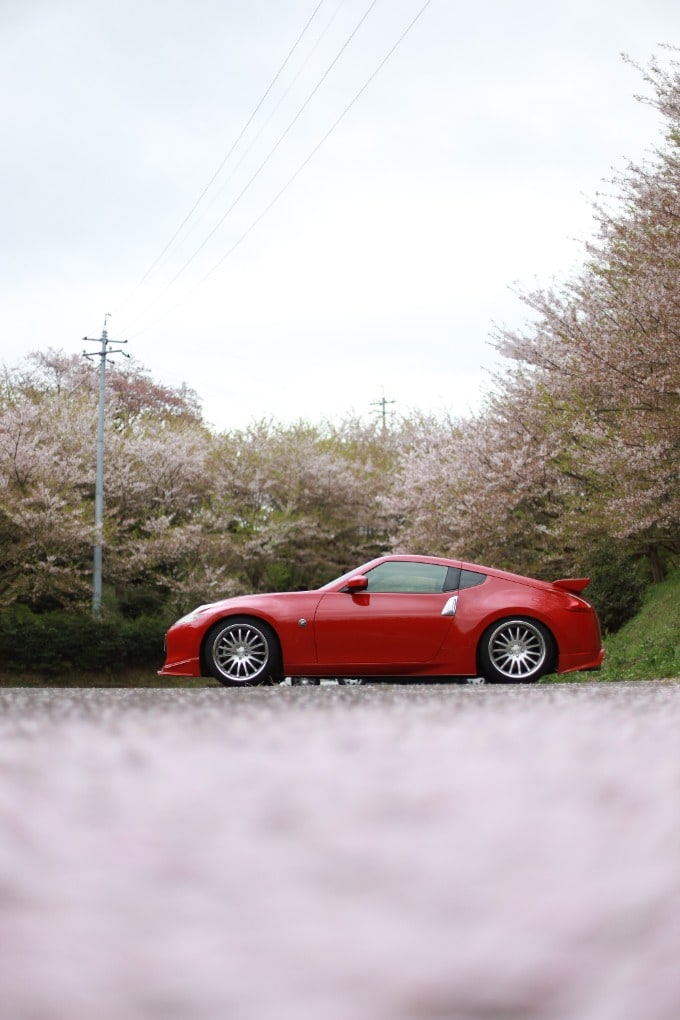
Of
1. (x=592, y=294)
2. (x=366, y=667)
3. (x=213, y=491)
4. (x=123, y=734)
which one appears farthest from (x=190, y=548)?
(x=123, y=734)

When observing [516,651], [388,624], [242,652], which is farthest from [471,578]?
[242,652]

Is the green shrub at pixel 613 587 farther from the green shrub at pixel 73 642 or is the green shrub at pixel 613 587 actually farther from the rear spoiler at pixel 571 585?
the green shrub at pixel 73 642

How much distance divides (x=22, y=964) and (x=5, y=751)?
1.55m

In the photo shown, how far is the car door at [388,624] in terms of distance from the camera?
10078 millimetres

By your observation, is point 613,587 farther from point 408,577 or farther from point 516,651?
point 408,577

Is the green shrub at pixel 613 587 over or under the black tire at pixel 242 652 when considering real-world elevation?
over

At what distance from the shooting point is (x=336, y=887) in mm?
1126

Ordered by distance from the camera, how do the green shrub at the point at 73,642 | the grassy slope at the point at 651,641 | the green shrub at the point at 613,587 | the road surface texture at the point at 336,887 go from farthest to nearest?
the green shrub at the point at 73,642, the green shrub at the point at 613,587, the grassy slope at the point at 651,641, the road surface texture at the point at 336,887

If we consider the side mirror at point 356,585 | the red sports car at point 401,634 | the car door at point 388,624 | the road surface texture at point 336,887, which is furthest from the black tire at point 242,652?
the road surface texture at point 336,887

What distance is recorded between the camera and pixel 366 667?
33.4ft

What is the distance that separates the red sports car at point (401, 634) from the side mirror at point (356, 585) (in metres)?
0.01

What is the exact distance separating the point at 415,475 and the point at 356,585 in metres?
23.4

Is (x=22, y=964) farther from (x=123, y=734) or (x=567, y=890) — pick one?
(x=123, y=734)

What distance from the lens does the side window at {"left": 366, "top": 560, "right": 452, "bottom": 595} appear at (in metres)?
10.2
